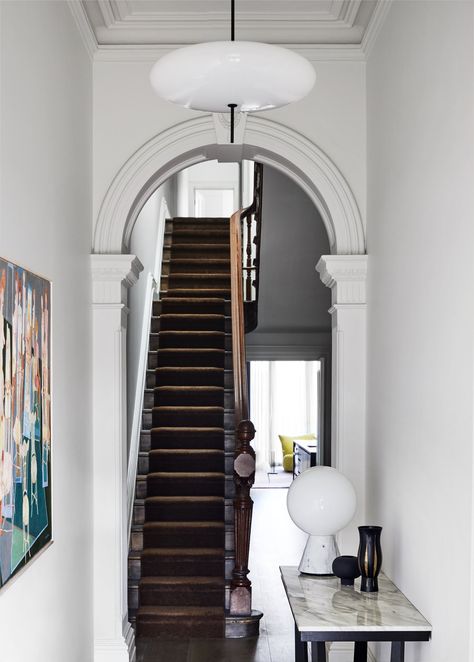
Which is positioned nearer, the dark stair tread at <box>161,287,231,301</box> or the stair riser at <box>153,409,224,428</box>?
the stair riser at <box>153,409,224,428</box>

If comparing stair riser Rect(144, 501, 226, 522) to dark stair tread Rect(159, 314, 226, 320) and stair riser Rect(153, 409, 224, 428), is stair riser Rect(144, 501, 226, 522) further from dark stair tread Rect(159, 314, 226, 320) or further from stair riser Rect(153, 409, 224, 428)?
dark stair tread Rect(159, 314, 226, 320)

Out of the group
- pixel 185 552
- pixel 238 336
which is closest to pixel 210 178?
pixel 238 336

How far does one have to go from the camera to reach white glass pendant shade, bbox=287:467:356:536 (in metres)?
3.70

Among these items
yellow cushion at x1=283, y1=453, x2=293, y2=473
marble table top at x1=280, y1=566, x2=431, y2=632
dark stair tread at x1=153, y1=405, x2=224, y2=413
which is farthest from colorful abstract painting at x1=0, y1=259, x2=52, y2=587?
yellow cushion at x1=283, y1=453, x2=293, y2=473

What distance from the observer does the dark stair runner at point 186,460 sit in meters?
5.78

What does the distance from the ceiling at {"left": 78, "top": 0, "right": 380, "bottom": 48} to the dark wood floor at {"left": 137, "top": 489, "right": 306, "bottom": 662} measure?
365cm

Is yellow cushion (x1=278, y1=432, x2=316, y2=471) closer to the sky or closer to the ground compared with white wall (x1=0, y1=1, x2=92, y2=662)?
closer to the ground

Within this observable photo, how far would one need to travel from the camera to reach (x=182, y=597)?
19.0 ft

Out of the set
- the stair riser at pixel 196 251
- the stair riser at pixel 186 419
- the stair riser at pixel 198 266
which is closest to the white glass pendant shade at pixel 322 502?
the stair riser at pixel 186 419

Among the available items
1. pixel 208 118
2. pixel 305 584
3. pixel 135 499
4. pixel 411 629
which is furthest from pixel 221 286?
pixel 411 629

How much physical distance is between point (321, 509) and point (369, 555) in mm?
327

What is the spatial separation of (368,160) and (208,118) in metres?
0.94

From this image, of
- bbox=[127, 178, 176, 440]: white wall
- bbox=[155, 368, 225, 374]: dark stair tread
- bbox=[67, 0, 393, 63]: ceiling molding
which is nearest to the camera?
bbox=[67, 0, 393, 63]: ceiling molding

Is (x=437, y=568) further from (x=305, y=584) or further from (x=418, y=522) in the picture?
(x=305, y=584)
